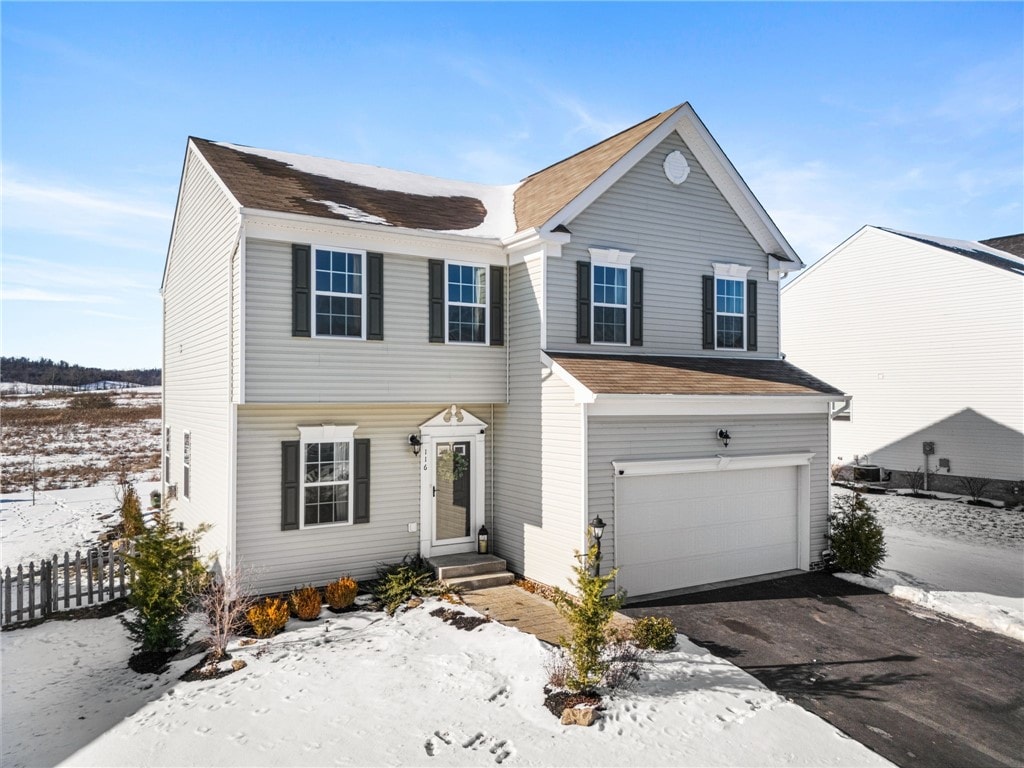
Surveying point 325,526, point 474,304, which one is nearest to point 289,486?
point 325,526

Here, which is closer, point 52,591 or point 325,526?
point 52,591

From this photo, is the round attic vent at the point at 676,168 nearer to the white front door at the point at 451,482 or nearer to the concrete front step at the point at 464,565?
the white front door at the point at 451,482

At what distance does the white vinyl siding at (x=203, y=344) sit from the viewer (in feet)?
37.3

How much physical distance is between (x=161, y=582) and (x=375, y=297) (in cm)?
571

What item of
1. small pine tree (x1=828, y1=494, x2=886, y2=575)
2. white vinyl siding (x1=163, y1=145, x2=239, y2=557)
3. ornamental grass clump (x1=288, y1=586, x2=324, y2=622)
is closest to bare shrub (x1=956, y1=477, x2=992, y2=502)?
small pine tree (x1=828, y1=494, x2=886, y2=575)

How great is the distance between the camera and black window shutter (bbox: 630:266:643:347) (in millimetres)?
12953

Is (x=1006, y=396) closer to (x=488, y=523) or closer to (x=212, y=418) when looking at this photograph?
(x=488, y=523)

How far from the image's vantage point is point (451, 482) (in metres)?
12.8

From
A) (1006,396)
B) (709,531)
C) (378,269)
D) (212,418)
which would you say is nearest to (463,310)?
(378,269)

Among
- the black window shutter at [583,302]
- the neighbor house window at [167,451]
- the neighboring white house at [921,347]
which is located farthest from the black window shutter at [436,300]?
the neighboring white house at [921,347]

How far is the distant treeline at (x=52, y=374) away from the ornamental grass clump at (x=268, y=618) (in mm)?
63209

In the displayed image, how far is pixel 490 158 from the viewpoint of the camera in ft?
65.0

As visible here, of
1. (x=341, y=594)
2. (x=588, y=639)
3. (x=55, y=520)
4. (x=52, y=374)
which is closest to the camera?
(x=588, y=639)

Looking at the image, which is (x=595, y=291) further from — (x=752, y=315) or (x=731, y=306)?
(x=752, y=315)
